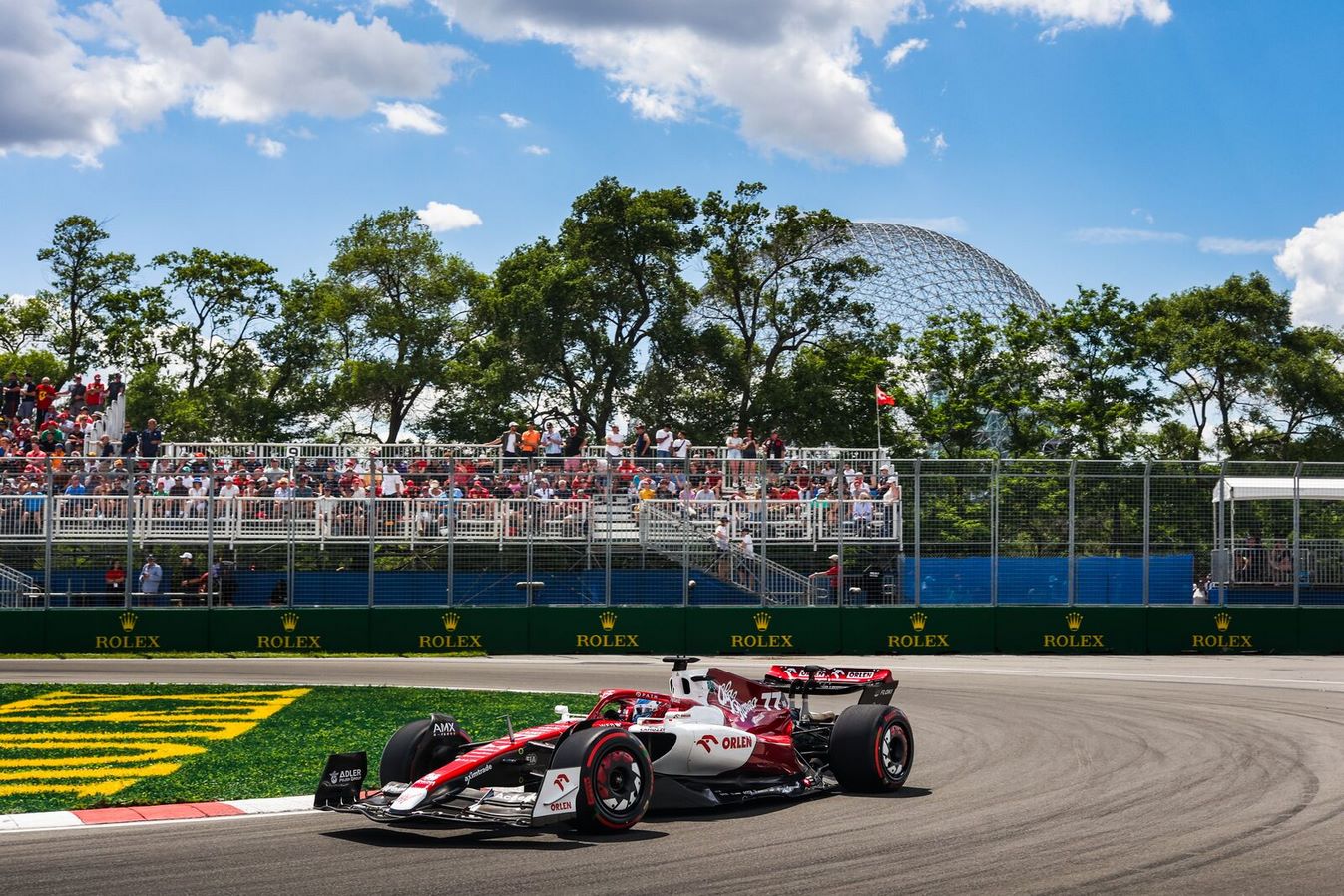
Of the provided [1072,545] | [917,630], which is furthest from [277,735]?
[1072,545]

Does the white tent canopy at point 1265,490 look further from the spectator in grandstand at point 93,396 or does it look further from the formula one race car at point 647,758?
the spectator in grandstand at point 93,396

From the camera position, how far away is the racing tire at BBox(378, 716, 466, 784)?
9633 millimetres

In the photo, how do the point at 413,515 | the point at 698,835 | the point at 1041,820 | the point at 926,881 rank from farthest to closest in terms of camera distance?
the point at 413,515
the point at 1041,820
the point at 698,835
the point at 926,881

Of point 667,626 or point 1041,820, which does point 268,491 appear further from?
point 1041,820

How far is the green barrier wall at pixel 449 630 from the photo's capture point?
28.0 metres

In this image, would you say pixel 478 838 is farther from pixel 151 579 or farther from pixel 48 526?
pixel 48 526

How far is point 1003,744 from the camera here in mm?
14219

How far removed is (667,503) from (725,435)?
77.0 ft

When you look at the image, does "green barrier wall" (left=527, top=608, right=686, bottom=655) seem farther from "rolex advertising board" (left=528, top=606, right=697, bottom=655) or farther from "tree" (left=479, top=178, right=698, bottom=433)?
"tree" (left=479, top=178, right=698, bottom=433)

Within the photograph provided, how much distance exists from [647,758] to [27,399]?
33.4 m

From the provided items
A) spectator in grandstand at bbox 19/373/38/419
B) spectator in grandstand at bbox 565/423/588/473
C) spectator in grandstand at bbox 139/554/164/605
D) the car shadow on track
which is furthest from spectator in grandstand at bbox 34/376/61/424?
the car shadow on track

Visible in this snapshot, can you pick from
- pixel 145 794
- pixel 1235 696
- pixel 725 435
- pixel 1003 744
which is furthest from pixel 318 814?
pixel 725 435

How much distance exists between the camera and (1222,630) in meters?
28.7

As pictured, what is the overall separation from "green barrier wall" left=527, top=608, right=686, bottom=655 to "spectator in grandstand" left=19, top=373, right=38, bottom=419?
1773cm
